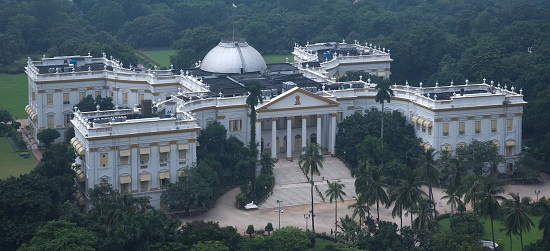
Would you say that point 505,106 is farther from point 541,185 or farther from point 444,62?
point 444,62

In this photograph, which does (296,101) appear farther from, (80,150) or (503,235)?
(503,235)

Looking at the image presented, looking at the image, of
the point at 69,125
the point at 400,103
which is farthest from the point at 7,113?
the point at 400,103

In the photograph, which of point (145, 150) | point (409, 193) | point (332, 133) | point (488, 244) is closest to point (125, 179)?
point (145, 150)

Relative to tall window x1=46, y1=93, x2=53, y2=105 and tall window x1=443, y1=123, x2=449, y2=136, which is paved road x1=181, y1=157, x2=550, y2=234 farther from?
tall window x1=46, y1=93, x2=53, y2=105

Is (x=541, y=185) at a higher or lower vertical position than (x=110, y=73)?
lower

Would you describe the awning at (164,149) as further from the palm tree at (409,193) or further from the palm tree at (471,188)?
the palm tree at (471,188)

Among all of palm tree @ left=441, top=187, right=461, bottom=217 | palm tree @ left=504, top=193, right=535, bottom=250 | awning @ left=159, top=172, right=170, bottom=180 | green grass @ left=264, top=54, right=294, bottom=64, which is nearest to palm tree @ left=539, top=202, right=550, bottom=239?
palm tree @ left=504, top=193, right=535, bottom=250
